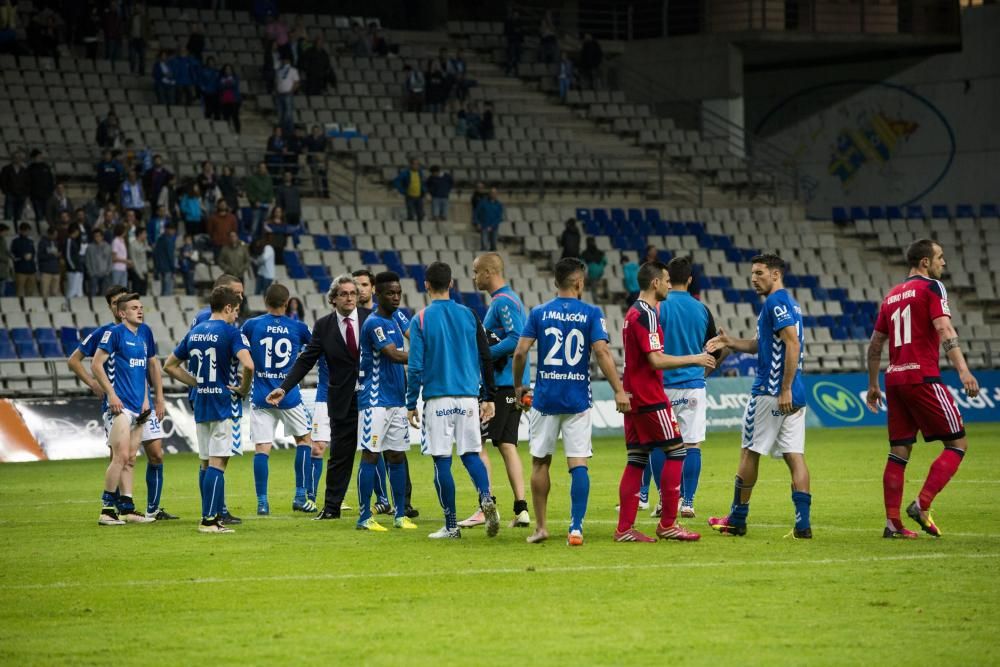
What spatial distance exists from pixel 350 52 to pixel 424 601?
33545 mm

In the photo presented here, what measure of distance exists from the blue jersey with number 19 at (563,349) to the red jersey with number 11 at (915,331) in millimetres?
2289

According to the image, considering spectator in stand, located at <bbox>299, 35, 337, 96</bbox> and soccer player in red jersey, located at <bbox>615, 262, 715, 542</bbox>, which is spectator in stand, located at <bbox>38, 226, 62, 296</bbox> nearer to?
spectator in stand, located at <bbox>299, 35, 337, 96</bbox>

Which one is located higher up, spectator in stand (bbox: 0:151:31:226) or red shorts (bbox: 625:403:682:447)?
spectator in stand (bbox: 0:151:31:226)

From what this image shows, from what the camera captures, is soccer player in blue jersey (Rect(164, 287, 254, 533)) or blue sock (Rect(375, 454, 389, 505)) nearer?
soccer player in blue jersey (Rect(164, 287, 254, 533))

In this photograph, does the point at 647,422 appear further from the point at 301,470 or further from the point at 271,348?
the point at 271,348

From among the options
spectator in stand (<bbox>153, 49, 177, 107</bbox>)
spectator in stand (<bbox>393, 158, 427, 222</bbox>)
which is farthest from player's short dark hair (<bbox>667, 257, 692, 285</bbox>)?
spectator in stand (<bbox>153, 49, 177, 107</bbox>)

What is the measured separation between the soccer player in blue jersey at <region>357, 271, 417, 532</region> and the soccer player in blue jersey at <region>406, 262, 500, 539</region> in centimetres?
77

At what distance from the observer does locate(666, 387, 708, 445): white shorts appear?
14273 mm

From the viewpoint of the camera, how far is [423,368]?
1255 centimetres

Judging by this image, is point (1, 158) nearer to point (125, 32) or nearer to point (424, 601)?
point (125, 32)

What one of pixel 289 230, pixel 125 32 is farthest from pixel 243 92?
pixel 289 230

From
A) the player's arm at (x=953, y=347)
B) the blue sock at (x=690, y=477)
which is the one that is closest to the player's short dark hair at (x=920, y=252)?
the player's arm at (x=953, y=347)

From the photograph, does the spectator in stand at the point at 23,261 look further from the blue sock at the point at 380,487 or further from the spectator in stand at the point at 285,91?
the blue sock at the point at 380,487

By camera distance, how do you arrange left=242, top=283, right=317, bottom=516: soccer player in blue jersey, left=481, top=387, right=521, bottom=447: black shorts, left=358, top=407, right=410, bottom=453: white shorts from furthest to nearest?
left=242, top=283, right=317, bottom=516: soccer player in blue jersey < left=481, top=387, right=521, bottom=447: black shorts < left=358, top=407, right=410, bottom=453: white shorts
